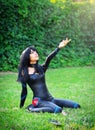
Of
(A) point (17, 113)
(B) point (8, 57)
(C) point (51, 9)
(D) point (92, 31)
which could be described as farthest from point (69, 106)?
(D) point (92, 31)

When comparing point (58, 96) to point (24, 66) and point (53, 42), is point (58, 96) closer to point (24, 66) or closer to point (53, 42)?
point (24, 66)

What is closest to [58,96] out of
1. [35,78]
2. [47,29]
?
[35,78]

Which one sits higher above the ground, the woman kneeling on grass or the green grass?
the woman kneeling on grass

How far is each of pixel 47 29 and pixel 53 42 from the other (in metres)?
0.59

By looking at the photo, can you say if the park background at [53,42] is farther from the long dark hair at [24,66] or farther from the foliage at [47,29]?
the long dark hair at [24,66]

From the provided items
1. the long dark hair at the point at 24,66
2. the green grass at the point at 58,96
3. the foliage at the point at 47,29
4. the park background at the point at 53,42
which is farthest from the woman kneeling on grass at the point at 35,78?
the foliage at the point at 47,29

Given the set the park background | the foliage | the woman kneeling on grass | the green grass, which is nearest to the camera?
the green grass

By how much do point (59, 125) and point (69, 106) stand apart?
5.77 feet

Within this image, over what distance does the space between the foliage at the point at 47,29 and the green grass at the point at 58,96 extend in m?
1.71

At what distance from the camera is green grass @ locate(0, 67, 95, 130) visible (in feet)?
20.6

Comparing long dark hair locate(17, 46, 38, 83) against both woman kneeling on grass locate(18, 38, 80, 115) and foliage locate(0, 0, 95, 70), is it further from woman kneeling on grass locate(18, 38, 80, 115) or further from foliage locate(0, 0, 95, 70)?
foliage locate(0, 0, 95, 70)

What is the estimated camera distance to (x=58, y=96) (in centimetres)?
978

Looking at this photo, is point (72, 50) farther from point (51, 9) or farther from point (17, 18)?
point (17, 18)

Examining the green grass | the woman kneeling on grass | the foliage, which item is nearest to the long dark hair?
the woman kneeling on grass
